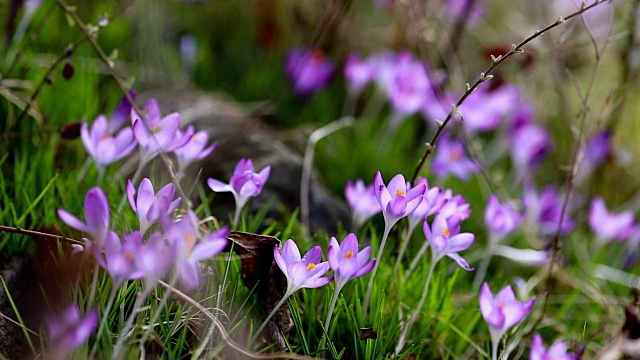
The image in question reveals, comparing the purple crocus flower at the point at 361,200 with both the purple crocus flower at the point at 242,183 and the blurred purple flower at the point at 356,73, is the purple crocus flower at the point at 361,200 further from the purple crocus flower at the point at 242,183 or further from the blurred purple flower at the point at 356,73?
the blurred purple flower at the point at 356,73

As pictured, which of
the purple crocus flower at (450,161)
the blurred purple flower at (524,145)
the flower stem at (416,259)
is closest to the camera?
the flower stem at (416,259)

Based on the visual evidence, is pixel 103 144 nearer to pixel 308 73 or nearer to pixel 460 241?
pixel 460 241

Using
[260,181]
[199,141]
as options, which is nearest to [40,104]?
[199,141]

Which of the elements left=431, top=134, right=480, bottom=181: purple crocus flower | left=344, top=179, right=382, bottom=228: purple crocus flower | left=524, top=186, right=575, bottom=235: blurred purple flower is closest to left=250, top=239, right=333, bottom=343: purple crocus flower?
→ left=344, top=179, right=382, bottom=228: purple crocus flower

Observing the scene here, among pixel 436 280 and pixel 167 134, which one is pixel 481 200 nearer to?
pixel 436 280

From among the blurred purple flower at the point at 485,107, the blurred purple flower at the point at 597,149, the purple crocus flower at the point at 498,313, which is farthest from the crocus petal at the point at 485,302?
the blurred purple flower at the point at 597,149

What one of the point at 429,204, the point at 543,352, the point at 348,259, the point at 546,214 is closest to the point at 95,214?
the point at 348,259
